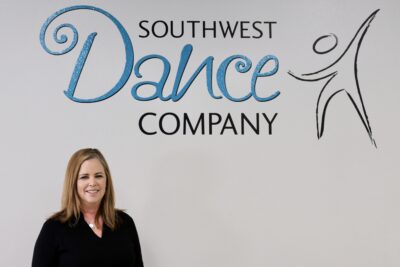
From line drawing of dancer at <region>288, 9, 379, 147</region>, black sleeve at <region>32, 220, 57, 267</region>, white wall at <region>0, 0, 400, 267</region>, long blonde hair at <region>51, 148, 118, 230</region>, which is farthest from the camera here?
line drawing of dancer at <region>288, 9, 379, 147</region>

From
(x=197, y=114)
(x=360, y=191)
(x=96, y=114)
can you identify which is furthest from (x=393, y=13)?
(x=96, y=114)

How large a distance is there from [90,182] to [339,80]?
1.75 m

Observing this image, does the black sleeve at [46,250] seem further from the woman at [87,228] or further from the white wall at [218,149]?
the white wall at [218,149]

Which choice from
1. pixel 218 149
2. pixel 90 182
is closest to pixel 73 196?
pixel 90 182

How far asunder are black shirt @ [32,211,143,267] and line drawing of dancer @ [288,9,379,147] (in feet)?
4.93

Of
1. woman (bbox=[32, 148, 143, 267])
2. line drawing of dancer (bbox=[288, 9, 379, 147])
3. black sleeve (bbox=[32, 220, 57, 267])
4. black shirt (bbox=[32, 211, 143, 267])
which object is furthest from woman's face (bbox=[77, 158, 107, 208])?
line drawing of dancer (bbox=[288, 9, 379, 147])

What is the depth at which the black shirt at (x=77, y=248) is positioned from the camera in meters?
2.21

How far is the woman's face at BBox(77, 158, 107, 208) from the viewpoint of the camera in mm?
2320

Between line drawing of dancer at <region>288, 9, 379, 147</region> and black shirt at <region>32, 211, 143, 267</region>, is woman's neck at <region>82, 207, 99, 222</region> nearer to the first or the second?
black shirt at <region>32, 211, 143, 267</region>

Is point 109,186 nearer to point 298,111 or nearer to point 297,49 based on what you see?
point 298,111

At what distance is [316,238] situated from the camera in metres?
2.95

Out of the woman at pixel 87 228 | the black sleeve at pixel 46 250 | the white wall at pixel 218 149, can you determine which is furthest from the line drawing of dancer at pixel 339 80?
the black sleeve at pixel 46 250

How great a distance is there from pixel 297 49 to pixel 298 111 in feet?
1.36

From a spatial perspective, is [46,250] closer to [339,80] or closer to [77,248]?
[77,248]
